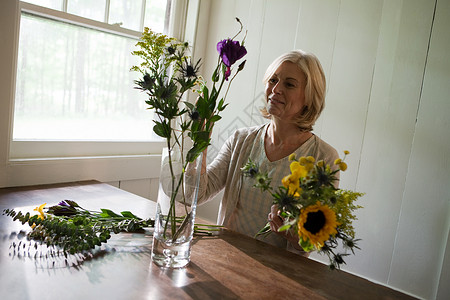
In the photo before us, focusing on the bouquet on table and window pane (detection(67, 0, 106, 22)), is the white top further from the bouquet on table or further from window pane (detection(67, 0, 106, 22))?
window pane (detection(67, 0, 106, 22))

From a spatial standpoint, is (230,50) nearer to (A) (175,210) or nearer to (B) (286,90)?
(A) (175,210)

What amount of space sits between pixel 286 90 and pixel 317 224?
3.29ft

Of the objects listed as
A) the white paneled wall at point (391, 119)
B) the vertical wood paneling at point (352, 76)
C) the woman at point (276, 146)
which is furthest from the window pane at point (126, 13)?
the vertical wood paneling at point (352, 76)

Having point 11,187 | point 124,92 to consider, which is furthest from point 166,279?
point 124,92

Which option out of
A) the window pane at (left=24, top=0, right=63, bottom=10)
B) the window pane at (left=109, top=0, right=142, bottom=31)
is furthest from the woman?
the window pane at (left=24, top=0, right=63, bottom=10)

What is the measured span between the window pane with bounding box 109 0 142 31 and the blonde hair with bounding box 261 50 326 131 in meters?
0.98

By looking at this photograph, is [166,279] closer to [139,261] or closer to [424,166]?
[139,261]

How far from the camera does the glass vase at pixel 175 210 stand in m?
1.09

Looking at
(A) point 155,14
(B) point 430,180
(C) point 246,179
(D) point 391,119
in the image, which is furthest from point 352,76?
(A) point 155,14

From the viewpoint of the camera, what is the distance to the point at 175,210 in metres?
1.09

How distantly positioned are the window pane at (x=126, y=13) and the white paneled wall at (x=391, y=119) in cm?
88

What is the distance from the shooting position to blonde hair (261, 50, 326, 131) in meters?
1.76

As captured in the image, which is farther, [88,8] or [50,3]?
[88,8]

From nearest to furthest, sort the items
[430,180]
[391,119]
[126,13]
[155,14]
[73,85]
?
[430,180] < [391,119] < [73,85] < [126,13] < [155,14]
